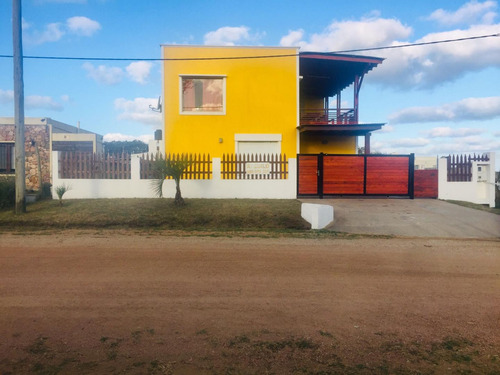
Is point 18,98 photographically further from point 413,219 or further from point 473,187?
point 473,187

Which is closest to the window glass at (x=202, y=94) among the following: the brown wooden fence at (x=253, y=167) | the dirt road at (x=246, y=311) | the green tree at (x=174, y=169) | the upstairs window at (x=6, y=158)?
the brown wooden fence at (x=253, y=167)

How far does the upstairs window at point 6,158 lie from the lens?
21516 millimetres

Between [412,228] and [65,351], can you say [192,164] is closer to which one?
[412,228]

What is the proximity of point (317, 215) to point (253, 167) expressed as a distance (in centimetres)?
543

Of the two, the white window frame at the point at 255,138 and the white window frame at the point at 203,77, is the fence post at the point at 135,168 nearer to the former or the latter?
the white window frame at the point at 203,77

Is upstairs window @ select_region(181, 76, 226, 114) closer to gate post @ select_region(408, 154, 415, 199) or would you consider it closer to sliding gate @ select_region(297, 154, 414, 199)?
sliding gate @ select_region(297, 154, 414, 199)

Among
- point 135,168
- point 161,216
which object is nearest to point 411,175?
point 161,216

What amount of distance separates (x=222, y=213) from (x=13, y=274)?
23.1ft

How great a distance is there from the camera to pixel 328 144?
22.5m

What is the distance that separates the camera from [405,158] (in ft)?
57.4

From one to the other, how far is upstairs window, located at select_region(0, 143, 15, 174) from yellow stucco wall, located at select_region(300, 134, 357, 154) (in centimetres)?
1515

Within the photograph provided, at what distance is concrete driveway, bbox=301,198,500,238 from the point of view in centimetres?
1109

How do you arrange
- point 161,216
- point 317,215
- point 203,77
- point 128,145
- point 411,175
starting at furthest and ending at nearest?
1. point 128,145
2. point 203,77
3. point 411,175
4. point 161,216
5. point 317,215

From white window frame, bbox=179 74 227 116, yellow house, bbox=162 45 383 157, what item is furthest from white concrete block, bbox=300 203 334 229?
white window frame, bbox=179 74 227 116
